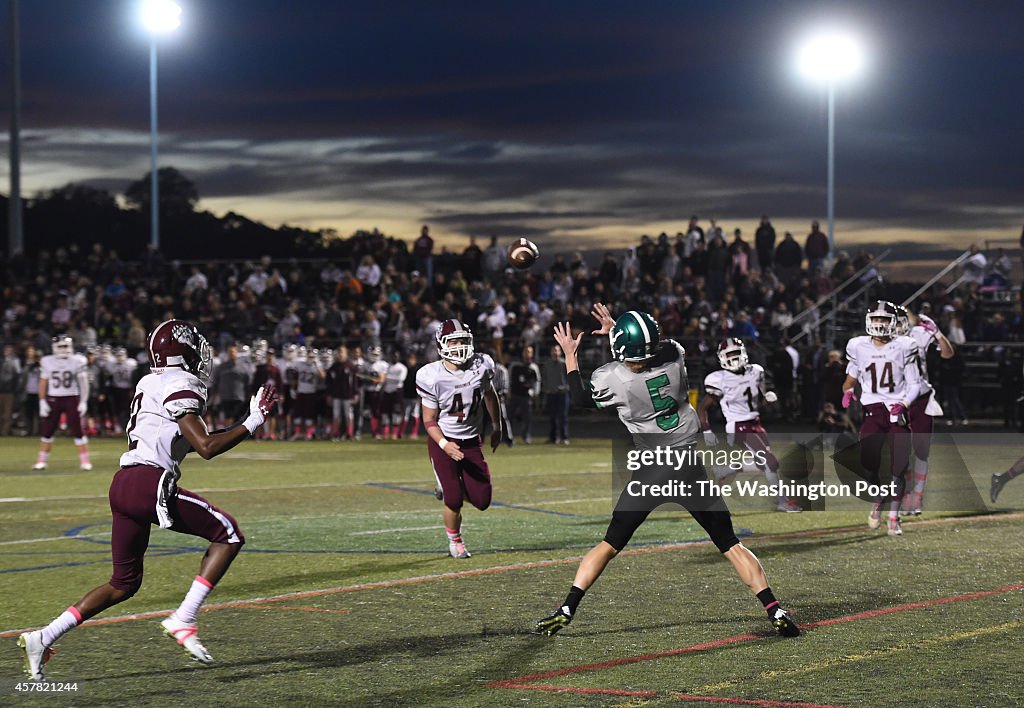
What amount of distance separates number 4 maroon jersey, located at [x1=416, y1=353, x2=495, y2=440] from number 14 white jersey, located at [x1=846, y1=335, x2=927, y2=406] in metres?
3.11

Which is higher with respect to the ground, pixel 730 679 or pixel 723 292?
pixel 723 292

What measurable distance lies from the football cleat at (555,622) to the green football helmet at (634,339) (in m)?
1.32

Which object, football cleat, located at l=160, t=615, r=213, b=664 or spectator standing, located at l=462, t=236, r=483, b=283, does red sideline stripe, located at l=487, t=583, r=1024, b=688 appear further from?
spectator standing, located at l=462, t=236, r=483, b=283

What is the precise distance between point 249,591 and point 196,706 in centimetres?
293

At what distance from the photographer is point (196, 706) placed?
550cm

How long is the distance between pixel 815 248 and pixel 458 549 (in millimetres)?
20831

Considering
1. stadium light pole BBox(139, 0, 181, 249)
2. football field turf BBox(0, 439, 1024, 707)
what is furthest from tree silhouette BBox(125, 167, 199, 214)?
football field turf BBox(0, 439, 1024, 707)

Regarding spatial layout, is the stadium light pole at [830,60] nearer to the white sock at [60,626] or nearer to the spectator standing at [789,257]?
the spectator standing at [789,257]

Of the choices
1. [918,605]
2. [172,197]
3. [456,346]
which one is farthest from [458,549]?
[172,197]

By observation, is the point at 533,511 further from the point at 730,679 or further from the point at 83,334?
the point at 83,334

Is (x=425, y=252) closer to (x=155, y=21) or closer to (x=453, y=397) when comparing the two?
(x=155, y=21)

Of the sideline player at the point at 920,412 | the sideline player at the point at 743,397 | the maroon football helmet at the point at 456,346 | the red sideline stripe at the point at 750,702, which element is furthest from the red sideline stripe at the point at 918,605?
the sideline player at the point at 743,397

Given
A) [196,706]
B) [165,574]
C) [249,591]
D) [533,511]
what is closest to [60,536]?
[165,574]

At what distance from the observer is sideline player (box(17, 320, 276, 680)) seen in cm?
598
